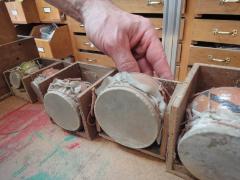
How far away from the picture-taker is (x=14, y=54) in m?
0.86

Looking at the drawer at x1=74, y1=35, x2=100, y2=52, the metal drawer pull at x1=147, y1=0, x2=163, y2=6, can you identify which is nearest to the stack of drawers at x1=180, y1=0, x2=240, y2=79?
the metal drawer pull at x1=147, y1=0, x2=163, y2=6

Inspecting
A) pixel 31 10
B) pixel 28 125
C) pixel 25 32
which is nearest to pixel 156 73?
pixel 28 125

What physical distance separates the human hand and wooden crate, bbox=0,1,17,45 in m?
0.43

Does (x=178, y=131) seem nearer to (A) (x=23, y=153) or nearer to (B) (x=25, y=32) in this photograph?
(A) (x=23, y=153)

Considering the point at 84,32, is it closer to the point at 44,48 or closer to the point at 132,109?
the point at 44,48

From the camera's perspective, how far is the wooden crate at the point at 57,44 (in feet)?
4.24

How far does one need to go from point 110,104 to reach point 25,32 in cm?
152

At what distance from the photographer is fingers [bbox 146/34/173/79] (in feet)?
2.04

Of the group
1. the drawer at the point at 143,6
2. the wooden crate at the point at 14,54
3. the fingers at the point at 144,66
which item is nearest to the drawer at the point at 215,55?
the drawer at the point at 143,6

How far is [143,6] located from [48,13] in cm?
69

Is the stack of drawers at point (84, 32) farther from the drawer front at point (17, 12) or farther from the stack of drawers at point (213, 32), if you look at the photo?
the drawer front at point (17, 12)

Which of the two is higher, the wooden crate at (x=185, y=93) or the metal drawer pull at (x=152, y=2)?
the metal drawer pull at (x=152, y=2)

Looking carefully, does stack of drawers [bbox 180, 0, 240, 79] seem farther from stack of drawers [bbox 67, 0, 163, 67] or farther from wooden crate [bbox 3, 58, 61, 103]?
wooden crate [bbox 3, 58, 61, 103]

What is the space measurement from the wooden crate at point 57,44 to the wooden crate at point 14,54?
39 centimetres
